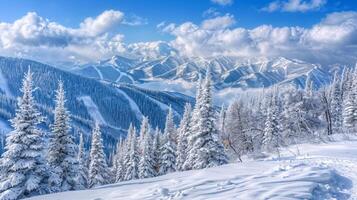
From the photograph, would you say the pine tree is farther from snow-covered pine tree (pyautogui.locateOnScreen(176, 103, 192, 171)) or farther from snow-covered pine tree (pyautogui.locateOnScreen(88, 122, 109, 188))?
snow-covered pine tree (pyautogui.locateOnScreen(88, 122, 109, 188))

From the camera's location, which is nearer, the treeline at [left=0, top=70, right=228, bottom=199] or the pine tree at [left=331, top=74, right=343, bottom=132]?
the treeline at [left=0, top=70, right=228, bottom=199]

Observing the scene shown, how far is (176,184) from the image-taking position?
11.2m

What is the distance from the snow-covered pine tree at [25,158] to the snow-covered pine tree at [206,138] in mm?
14984

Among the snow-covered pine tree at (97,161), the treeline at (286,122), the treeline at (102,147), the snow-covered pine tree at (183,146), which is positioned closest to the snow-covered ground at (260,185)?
the treeline at (102,147)

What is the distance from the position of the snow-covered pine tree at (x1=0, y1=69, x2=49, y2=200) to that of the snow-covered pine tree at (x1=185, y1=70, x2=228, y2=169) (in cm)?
1498

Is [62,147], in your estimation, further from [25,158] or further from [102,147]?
[102,147]

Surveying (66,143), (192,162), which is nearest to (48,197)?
(66,143)

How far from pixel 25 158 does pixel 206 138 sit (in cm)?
1671

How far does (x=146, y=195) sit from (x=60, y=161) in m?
19.9

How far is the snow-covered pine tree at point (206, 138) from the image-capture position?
34.1 meters

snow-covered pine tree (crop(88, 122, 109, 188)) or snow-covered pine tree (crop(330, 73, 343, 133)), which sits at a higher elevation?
snow-covered pine tree (crop(330, 73, 343, 133))

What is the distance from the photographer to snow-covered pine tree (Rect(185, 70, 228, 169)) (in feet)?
112

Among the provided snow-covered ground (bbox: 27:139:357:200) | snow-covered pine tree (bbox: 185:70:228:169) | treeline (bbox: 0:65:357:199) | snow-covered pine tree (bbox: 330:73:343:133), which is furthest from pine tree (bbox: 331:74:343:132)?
snow-covered ground (bbox: 27:139:357:200)

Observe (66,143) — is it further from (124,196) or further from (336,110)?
(336,110)
